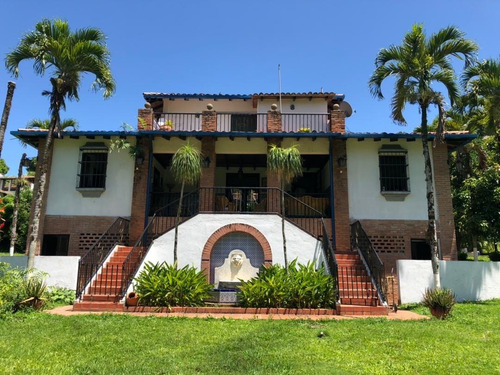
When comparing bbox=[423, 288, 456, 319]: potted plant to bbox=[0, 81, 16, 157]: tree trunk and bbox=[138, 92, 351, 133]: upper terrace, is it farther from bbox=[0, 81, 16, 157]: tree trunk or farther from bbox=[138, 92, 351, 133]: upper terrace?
bbox=[0, 81, 16, 157]: tree trunk

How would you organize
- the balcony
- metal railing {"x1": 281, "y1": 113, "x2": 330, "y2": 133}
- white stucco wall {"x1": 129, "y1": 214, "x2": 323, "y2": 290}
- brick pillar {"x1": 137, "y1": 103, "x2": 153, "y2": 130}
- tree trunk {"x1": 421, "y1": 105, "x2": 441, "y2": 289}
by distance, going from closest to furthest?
tree trunk {"x1": 421, "y1": 105, "x2": 441, "y2": 289} → white stucco wall {"x1": 129, "y1": 214, "x2": 323, "y2": 290} → brick pillar {"x1": 137, "y1": 103, "x2": 153, "y2": 130} → the balcony → metal railing {"x1": 281, "y1": 113, "x2": 330, "y2": 133}

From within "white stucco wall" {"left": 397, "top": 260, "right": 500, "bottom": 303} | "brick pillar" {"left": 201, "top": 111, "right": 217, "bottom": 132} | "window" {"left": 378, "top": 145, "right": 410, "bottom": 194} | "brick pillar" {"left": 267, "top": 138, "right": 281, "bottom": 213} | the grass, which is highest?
"brick pillar" {"left": 201, "top": 111, "right": 217, "bottom": 132}

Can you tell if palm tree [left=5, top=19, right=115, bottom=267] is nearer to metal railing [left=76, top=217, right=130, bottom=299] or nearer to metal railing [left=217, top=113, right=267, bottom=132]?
metal railing [left=76, top=217, right=130, bottom=299]

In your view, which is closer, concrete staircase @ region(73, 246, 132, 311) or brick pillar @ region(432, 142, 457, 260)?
concrete staircase @ region(73, 246, 132, 311)

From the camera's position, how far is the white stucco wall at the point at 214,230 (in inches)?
486

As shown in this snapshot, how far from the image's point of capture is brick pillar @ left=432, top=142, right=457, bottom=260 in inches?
536

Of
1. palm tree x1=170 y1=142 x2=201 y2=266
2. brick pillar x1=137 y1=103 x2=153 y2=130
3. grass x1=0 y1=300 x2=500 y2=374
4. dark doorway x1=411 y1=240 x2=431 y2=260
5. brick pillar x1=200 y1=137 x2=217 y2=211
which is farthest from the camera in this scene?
brick pillar x1=137 y1=103 x2=153 y2=130

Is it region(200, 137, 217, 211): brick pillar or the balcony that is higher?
the balcony

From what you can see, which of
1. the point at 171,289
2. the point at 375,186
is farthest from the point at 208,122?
the point at 171,289

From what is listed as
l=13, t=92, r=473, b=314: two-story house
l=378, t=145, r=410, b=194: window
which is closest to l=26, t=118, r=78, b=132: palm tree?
l=13, t=92, r=473, b=314: two-story house

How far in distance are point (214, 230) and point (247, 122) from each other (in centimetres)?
601

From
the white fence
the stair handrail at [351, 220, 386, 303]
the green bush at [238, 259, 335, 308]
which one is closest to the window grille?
the white fence

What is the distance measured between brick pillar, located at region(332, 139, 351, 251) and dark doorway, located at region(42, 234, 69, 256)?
1017 cm

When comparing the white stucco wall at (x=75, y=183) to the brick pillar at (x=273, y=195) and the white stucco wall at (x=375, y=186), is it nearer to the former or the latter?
the brick pillar at (x=273, y=195)
